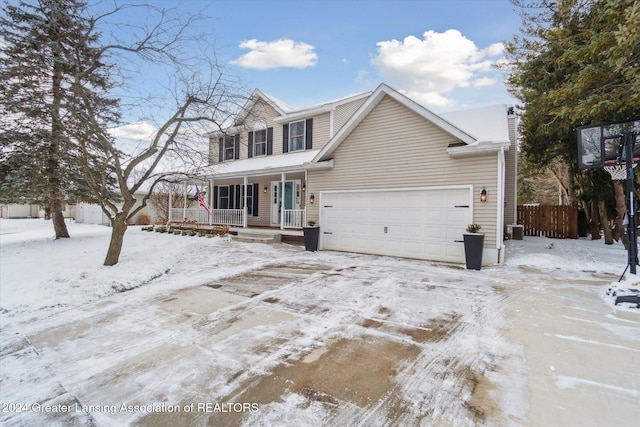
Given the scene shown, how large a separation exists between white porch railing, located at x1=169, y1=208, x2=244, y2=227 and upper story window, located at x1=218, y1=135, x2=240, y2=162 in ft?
10.4

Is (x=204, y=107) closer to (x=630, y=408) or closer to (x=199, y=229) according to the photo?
(x=199, y=229)

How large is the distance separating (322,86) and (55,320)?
14.2m

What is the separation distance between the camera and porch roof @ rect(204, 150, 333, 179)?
38.3ft

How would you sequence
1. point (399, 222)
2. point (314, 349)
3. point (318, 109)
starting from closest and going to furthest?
point (314, 349)
point (399, 222)
point (318, 109)

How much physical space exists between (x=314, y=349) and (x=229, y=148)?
597 inches

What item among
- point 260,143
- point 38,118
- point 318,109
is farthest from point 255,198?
point 38,118

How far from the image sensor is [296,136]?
1440cm

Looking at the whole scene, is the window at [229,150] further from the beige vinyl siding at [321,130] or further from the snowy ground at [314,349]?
the snowy ground at [314,349]

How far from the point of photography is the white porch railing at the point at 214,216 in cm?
1488

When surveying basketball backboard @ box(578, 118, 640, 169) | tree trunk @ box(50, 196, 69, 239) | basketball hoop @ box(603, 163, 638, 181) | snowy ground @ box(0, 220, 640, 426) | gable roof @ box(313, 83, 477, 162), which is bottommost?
snowy ground @ box(0, 220, 640, 426)

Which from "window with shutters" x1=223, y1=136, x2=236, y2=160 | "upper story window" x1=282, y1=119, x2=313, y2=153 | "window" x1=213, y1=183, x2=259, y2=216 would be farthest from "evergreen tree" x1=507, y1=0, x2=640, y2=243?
"window with shutters" x1=223, y1=136, x2=236, y2=160

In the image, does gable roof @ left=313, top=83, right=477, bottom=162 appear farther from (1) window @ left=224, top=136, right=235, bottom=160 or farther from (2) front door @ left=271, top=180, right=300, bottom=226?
(1) window @ left=224, top=136, right=235, bottom=160

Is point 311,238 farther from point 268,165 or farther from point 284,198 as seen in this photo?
point 268,165

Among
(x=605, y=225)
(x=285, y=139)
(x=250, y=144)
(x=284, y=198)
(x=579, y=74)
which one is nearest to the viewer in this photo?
(x=579, y=74)
